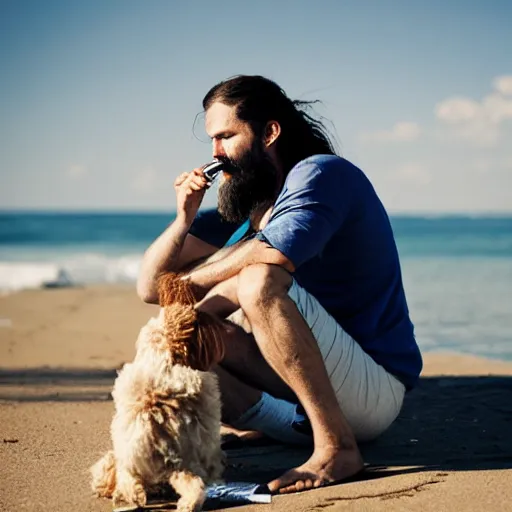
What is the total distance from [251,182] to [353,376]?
1.21m

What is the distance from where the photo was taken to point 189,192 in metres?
3.93

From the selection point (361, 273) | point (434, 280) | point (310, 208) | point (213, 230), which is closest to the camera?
point (310, 208)

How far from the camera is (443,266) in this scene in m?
20.5

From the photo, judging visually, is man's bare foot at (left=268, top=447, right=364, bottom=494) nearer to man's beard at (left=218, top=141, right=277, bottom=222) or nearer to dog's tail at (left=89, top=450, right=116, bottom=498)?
dog's tail at (left=89, top=450, right=116, bottom=498)

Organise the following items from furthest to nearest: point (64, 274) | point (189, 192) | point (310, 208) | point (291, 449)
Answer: point (64, 274) < point (189, 192) < point (291, 449) < point (310, 208)

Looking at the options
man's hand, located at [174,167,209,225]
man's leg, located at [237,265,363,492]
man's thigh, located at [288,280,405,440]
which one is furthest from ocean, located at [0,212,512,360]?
man's leg, located at [237,265,363,492]

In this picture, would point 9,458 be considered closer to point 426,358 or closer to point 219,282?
point 219,282

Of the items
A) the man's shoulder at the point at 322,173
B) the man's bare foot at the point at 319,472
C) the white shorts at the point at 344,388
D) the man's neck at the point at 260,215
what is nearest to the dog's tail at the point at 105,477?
the man's bare foot at the point at 319,472

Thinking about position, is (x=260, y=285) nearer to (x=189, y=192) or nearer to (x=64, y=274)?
(x=189, y=192)

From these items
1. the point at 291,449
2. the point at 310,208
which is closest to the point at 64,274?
the point at 291,449

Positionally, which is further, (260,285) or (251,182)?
(251,182)

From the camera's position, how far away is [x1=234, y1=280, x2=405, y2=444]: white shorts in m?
3.22

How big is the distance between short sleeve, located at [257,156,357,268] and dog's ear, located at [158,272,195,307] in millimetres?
383

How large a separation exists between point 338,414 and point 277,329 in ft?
1.46
